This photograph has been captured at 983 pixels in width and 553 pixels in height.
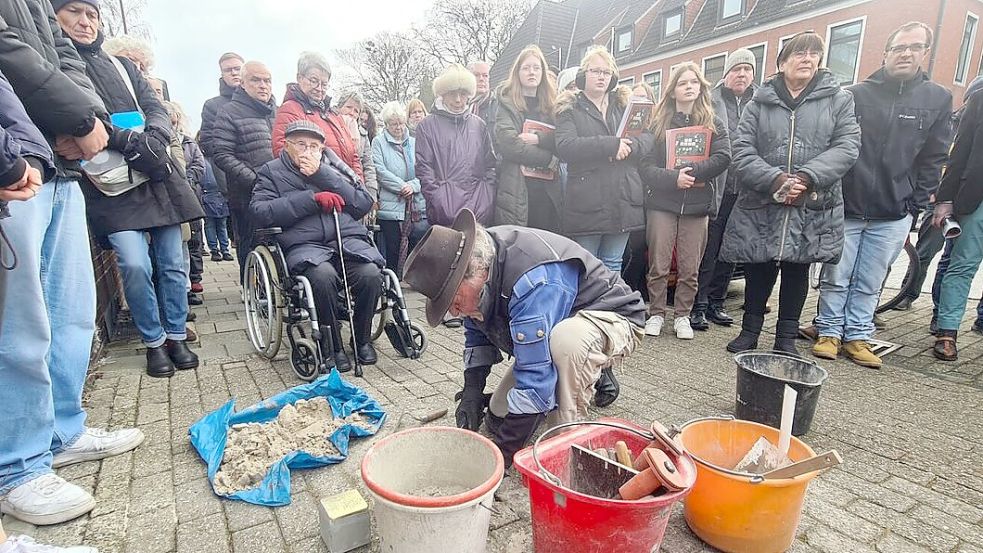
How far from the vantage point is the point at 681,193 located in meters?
4.00

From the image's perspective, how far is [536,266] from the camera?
1.99 meters

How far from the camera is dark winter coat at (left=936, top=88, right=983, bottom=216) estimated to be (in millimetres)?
3498

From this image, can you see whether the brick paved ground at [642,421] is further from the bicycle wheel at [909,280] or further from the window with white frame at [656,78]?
the window with white frame at [656,78]

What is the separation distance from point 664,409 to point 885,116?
258 centimetres

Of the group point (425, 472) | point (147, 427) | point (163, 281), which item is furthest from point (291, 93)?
point (425, 472)

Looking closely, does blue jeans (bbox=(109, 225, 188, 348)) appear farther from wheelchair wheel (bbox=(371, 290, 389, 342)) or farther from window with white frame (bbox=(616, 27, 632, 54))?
window with white frame (bbox=(616, 27, 632, 54))

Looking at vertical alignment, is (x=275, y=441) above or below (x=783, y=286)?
below

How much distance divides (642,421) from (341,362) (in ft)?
6.28

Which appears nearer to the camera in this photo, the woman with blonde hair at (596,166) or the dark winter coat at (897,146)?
the dark winter coat at (897,146)

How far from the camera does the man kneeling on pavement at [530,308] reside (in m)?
1.90

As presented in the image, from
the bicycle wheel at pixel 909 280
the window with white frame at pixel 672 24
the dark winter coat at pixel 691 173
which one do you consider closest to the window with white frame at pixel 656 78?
the window with white frame at pixel 672 24

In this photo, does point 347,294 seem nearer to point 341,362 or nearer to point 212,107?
point 341,362

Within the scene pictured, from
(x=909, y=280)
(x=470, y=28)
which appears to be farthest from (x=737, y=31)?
(x=909, y=280)

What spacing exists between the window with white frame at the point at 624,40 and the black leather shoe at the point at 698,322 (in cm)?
2426
